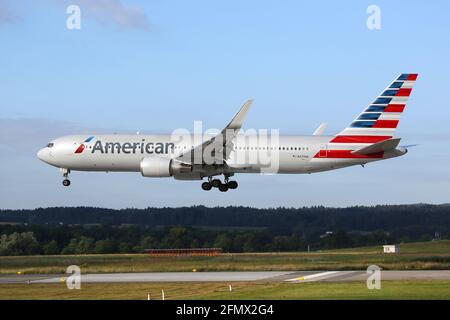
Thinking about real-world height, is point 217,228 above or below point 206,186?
below

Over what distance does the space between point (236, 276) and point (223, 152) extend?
15.4 meters

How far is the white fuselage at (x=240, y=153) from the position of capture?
68.6m

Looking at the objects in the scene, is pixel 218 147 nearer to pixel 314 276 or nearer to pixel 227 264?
pixel 227 264

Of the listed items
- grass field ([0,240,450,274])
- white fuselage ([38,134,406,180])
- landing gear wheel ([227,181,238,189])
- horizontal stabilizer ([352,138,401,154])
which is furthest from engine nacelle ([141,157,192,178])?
horizontal stabilizer ([352,138,401,154])

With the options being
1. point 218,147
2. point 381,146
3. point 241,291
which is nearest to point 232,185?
point 218,147

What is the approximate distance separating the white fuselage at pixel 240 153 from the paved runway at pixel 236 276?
12.7 m

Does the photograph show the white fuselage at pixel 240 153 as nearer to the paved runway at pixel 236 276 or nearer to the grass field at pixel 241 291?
the paved runway at pixel 236 276

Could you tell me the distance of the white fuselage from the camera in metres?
68.6

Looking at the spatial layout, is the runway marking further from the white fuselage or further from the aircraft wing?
the white fuselage

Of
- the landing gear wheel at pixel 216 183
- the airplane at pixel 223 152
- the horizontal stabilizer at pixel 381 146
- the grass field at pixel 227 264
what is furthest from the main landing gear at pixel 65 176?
the horizontal stabilizer at pixel 381 146

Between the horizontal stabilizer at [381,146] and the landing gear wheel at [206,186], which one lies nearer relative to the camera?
the horizontal stabilizer at [381,146]

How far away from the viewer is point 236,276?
181 ft
